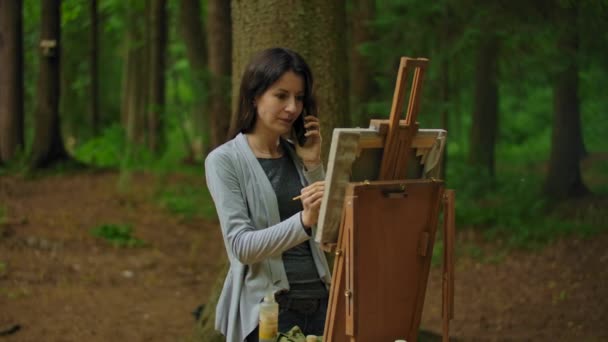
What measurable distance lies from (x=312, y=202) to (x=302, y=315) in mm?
613

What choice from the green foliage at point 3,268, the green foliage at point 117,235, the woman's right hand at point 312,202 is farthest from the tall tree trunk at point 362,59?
the woman's right hand at point 312,202

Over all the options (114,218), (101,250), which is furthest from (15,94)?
(101,250)

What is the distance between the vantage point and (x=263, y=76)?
11.3ft

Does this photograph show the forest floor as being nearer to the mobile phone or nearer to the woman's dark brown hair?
the mobile phone

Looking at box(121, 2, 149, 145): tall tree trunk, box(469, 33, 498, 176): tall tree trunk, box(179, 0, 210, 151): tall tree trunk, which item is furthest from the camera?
box(121, 2, 149, 145): tall tree trunk

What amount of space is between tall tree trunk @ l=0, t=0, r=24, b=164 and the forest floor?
2.83 metres

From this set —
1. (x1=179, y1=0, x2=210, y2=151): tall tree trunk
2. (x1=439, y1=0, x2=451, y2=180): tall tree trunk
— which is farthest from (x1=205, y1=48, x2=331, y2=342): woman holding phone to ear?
(x1=179, y1=0, x2=210, y2=151): tall tree trunk

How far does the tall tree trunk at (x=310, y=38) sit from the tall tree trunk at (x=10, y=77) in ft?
35.1

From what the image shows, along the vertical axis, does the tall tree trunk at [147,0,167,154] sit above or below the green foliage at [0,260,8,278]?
above

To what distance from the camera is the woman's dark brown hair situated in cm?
344

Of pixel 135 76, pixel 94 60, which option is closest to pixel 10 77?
pixel 94 60

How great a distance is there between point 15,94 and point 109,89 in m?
15.5

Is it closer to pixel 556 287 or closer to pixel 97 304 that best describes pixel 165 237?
pixel 97 304

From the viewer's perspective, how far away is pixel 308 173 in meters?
3.66
